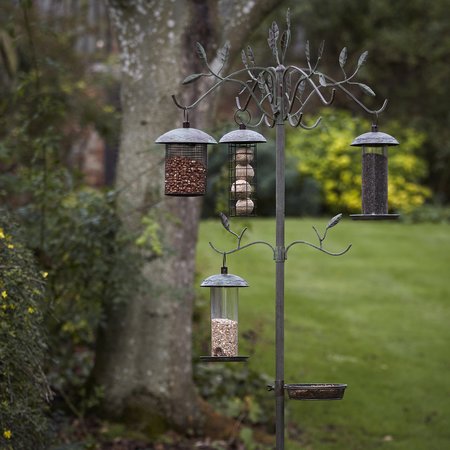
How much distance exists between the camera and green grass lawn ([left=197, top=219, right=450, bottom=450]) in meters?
6.48

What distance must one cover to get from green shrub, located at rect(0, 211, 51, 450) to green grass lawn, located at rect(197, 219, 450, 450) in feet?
6.49

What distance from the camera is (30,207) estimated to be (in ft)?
19.8

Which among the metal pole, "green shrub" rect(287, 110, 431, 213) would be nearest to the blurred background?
"green shrub" rect(287, 110, 431, 213)

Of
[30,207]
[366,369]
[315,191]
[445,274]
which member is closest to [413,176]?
[315,191]

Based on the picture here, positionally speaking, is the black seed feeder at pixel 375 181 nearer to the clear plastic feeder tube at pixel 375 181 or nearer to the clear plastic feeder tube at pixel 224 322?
the clear plastic feeder tube at pixel 375 181

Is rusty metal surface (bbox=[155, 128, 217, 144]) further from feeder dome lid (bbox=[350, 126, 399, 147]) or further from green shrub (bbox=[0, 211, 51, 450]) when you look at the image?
green shrub (bbox=[0, 211, 51, 450])

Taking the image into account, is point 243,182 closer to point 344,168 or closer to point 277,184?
point 277,184

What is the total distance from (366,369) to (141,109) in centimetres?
319

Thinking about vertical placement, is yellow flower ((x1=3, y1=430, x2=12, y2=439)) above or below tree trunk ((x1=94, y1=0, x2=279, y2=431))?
A: below

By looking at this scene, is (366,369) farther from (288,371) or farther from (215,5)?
(215,5)

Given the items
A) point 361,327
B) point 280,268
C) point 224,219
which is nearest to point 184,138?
point 224,219

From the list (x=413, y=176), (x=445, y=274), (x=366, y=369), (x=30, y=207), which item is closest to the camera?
(x=30, y=207)

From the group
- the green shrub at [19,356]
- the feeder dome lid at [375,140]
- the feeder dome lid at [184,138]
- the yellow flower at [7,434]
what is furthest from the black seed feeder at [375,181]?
the yellow flower at [7,434]

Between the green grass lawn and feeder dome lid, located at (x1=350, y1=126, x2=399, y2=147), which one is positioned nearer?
feeder dome lid, located at (x1=350, y1=126, x2=399, y2=147)
